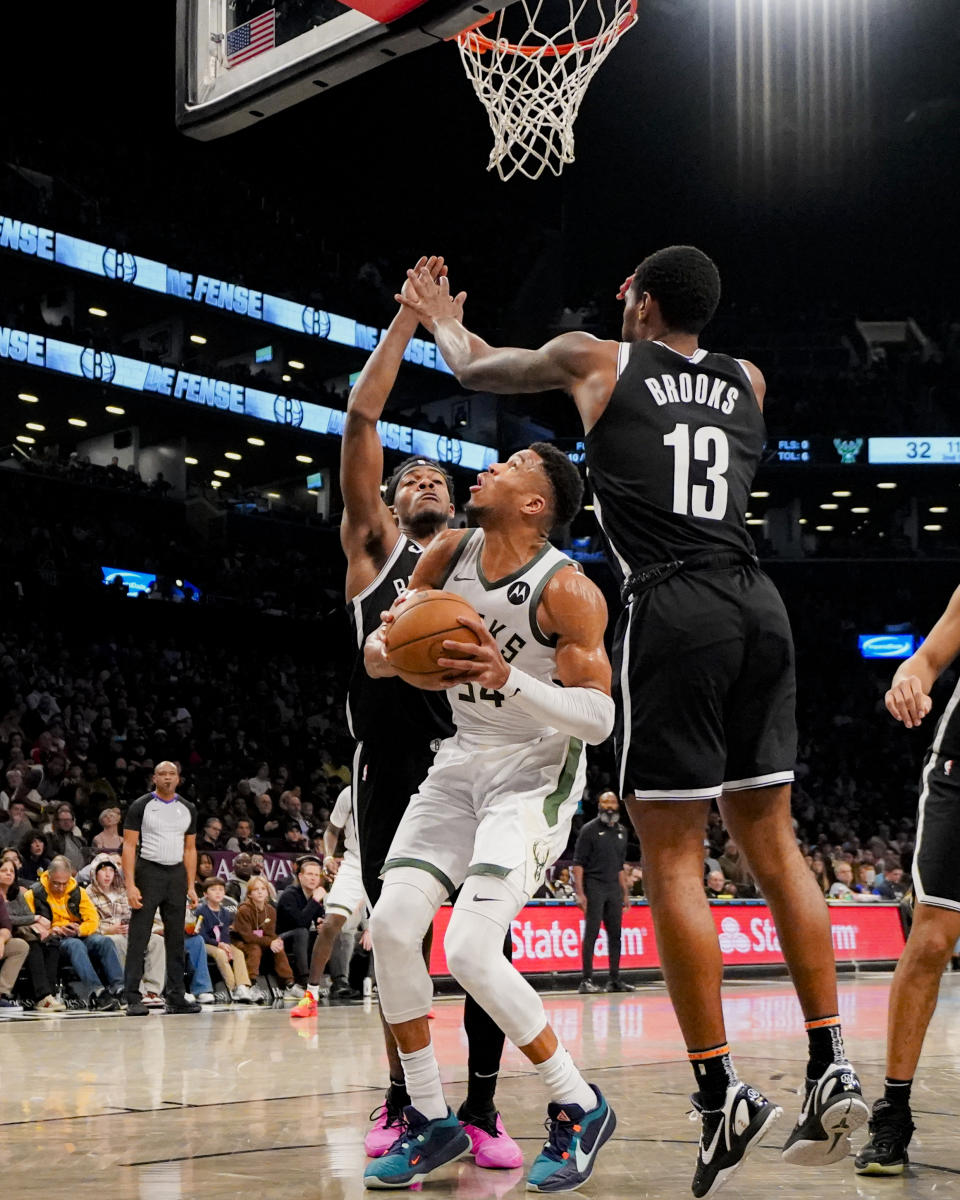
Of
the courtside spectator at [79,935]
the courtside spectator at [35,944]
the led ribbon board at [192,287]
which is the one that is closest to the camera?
the courtside spectator at [35,944]

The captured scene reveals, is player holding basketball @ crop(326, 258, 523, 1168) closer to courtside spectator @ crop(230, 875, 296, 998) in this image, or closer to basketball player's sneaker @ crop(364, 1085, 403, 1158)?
basketball player's sneaker @ crop(364, 1085, 403, 1158)

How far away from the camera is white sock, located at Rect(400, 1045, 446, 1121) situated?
4.14 metres

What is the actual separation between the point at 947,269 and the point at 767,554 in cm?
966

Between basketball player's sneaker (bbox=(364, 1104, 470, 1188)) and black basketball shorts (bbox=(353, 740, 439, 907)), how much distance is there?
3.37 ft

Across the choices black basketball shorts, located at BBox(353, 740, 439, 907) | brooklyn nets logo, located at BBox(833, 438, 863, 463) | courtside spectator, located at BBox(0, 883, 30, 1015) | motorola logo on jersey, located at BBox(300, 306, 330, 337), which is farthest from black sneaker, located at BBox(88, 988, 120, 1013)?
brooklyn nets logo, located at BBox(833, 438, 863, 463)

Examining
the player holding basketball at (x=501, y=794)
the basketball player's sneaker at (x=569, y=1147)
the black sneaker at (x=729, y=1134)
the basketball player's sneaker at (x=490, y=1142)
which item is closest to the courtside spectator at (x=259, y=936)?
the basketball player's sneaker at (x=490, y=1142)

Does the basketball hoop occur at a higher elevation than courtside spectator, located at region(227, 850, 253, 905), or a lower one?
higher

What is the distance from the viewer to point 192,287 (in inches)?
1325

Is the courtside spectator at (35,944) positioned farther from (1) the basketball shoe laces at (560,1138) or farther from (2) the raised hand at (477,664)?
(2) the raised hand at (477,664)

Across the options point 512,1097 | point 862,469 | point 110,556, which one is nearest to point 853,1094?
point 512,1097

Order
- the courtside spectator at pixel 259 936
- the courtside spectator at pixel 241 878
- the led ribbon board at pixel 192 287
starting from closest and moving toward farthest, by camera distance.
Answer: the courtside spectator at pixel 259 936, the courtside spectator at pixel 241 878, the led ribbon board at pixel 192 287

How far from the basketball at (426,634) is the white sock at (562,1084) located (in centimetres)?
127

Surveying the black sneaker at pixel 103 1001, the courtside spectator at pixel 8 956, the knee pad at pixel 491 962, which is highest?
the knee pad at pixel 491 962

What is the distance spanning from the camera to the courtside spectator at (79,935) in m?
11.7
